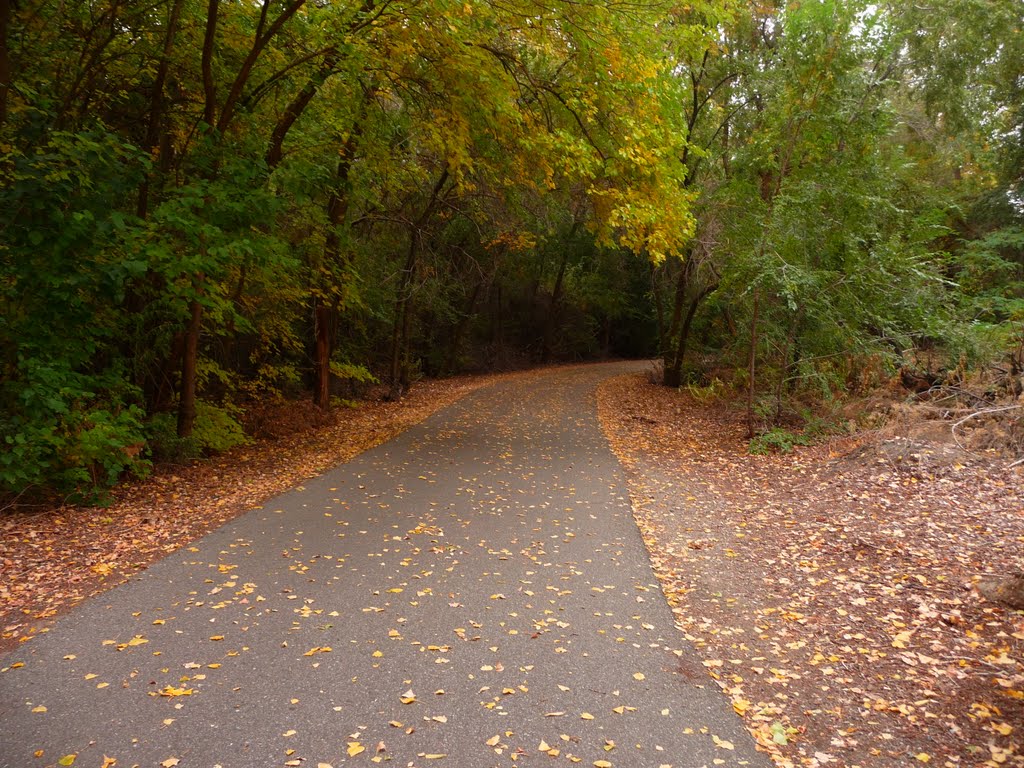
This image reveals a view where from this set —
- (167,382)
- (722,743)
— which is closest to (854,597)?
(722,743)

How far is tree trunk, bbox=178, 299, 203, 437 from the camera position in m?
9.41

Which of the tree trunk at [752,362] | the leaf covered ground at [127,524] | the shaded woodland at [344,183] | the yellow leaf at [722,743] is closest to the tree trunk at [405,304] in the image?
the shaded woodland at [344,183]

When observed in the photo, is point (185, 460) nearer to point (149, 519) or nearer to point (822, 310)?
point (149, 519)

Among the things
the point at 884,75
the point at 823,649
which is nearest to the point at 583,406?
the point at 884,75

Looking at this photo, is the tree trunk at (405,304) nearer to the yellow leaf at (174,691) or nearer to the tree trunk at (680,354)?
the tree trunk at (680,354)

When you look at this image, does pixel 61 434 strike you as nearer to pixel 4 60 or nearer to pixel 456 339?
pixel 4 60

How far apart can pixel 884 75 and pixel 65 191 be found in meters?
11.6

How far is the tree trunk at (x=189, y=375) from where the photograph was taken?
9.41m

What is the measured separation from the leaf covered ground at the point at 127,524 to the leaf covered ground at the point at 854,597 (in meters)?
4.58

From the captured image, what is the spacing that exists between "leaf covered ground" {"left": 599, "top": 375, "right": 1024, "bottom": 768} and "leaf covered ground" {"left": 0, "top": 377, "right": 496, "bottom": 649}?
4576mm

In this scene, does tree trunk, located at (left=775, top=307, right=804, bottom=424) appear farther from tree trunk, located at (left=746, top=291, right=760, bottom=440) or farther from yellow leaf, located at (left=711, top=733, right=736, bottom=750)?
yellow leaf, located at (left=711, top=733, right=736, bottom=750)

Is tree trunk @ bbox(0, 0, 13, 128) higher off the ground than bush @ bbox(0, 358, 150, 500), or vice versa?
tree trunk @ bbox(0, 0, 13, 128)

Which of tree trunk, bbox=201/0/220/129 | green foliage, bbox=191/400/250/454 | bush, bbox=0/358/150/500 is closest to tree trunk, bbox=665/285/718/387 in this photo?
green foliage, bbox=191/400/250/454

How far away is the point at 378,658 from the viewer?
158 inches
